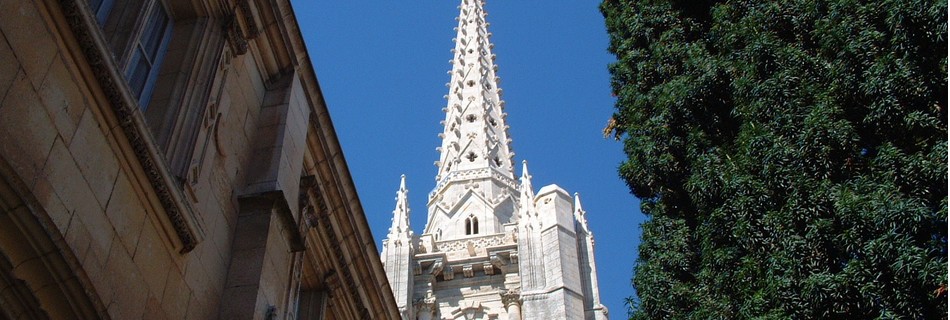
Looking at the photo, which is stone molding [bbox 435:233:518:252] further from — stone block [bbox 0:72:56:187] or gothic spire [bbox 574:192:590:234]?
stone block [bbox 0:72:56:187]

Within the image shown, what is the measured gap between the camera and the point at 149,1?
8.55 metres

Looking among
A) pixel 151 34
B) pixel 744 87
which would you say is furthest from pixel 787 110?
pixel 151 34

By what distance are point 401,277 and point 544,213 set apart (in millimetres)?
6990

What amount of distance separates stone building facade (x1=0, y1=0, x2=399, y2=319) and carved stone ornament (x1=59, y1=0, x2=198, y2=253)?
0.5 inches

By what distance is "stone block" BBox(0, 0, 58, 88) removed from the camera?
5996 mm

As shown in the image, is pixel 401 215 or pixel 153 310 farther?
pixel 401 215

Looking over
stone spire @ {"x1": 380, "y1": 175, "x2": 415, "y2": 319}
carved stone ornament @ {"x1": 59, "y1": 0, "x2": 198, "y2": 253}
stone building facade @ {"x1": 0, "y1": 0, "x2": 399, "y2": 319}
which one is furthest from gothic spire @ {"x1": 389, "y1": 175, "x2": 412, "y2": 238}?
carved stone ornament @ {"x1": 59, "y1": 0, "x2": 198, "y2": 253}

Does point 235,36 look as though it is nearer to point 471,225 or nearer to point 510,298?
point 510,298

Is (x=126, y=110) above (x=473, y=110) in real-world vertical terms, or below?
below

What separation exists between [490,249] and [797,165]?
Result: 33.6 meters

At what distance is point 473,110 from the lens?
191ft

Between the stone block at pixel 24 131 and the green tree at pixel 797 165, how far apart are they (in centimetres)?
618

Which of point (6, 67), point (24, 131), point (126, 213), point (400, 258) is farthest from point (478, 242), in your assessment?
point (6, 67)

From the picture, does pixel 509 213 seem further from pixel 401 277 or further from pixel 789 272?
pixel 789 272
